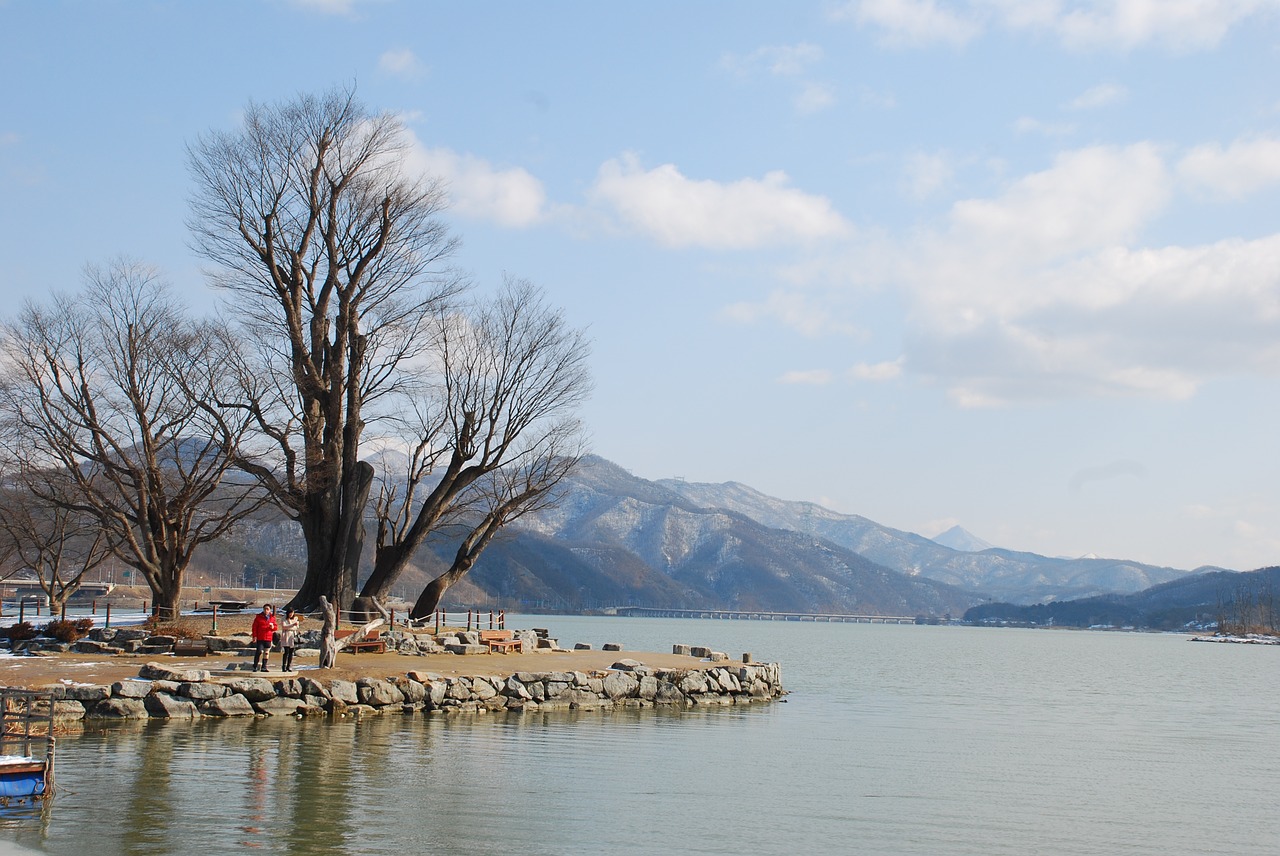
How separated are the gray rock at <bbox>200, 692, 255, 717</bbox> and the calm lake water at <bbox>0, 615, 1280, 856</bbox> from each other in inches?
33.0

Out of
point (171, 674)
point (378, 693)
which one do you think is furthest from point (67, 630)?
point (378, 693)

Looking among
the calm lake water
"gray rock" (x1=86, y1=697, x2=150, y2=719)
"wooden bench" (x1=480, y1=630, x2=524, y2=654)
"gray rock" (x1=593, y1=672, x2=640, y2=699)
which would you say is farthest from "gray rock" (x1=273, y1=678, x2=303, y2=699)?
"wooden bench" (x1=480, y1=630, x2=524, y2=654)

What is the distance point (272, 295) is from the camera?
39.8 metres

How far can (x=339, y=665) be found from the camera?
1219 inches

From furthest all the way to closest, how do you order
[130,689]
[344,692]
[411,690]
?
[411,690], [344,692], [130,689]

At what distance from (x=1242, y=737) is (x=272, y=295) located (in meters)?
32.8

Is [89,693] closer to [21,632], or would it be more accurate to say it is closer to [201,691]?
[201,691]

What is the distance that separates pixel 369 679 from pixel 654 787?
440 inches

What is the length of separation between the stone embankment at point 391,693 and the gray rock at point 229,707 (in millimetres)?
22

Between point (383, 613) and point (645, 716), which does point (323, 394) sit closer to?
point (383, 613)

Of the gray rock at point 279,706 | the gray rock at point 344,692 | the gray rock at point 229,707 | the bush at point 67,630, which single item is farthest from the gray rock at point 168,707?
the bush at point 67,630

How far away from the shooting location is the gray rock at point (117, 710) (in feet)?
81.9

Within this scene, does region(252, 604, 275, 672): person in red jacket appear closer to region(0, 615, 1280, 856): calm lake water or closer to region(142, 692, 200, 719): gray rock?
region(142, 692, 200, 719): gray rock

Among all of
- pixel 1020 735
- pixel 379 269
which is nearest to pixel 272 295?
pixel 379 269
